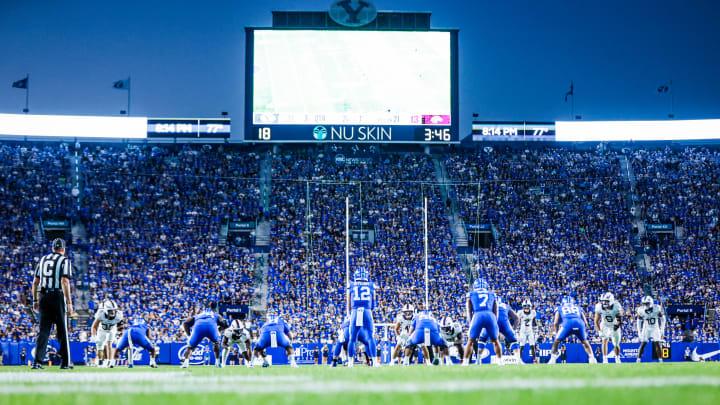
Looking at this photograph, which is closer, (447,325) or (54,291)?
(54,291)

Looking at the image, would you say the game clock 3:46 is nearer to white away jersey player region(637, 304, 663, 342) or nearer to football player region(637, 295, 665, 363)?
football player region(637, 295, 665, 363)

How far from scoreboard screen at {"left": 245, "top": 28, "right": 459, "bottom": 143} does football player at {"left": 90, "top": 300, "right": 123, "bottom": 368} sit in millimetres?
20773

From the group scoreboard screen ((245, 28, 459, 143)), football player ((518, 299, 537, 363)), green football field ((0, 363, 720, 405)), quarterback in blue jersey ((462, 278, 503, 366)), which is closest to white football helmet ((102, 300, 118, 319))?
quarterback in blue jersey ((462, 278, 503, 366))

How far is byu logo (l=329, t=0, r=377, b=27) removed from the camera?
42562 millimetres

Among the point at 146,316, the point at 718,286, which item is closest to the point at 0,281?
the point at 146,316

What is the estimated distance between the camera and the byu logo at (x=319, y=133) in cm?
4256

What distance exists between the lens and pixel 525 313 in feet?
89.3

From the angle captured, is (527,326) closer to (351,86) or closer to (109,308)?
(109,308)

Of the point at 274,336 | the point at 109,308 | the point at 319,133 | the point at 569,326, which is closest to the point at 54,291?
the point at 274,336

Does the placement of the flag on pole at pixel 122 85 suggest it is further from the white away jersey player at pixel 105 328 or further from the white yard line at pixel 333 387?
the white yard line at pixel 333 387

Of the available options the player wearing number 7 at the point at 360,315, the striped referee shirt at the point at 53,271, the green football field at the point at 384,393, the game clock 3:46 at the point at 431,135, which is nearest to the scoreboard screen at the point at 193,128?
the game clock 3:46 at the point at 431,135

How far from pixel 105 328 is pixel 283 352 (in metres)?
7.62

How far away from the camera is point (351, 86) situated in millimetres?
43062

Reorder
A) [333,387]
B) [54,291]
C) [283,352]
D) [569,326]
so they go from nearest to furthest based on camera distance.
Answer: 1. [333,387]
2. [54,291]
3. [569,326]
4. [283,352]
